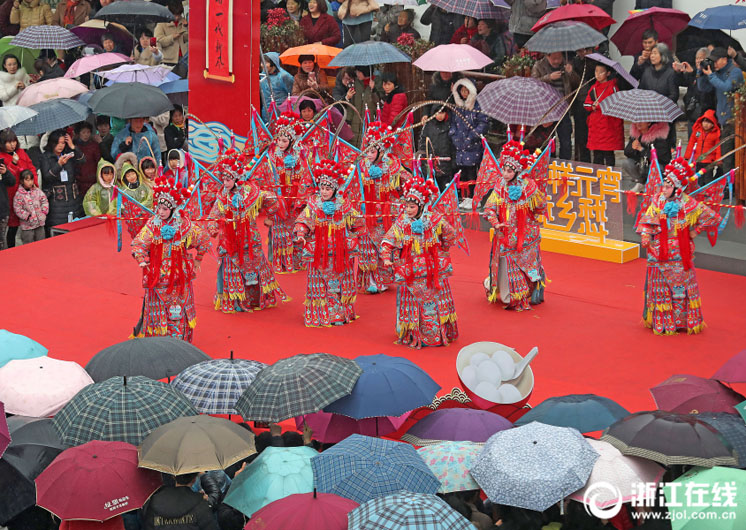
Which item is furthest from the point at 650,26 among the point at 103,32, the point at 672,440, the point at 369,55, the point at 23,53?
the point at 23,53

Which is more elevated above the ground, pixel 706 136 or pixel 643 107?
pixel 643 107

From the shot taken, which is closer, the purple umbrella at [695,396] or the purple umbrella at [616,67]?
the purple umbrella at [695,396]

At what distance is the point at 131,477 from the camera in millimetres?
5879

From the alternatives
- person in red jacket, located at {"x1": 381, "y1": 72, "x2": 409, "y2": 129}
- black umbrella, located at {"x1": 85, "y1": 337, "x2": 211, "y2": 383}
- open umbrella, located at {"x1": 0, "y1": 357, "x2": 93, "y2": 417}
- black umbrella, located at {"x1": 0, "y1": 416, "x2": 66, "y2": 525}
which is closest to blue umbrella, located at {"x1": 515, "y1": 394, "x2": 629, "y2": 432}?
black umbrella, located at {"x1": 85, "y1": 337, "x2": 211, "y2": 383}

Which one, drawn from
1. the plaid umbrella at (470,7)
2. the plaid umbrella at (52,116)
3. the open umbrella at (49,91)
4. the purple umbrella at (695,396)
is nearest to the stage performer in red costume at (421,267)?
the purple umbrella at (695,396)

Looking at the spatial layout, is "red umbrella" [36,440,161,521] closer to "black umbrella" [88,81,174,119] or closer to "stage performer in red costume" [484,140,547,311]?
"stage performer in red costume" [484,140,547,311]

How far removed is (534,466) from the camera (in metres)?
5.80

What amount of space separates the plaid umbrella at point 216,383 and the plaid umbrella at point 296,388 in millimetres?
214

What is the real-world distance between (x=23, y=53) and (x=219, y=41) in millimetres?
6466

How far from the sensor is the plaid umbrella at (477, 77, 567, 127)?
13148mm

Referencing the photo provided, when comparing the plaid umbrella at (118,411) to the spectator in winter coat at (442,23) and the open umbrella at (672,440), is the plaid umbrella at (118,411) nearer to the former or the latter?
the open umbrella at (672,440)

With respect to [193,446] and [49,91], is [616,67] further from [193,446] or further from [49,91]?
[193,446]

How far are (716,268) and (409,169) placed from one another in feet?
12.0

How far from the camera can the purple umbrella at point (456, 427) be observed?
6699 millimetres
